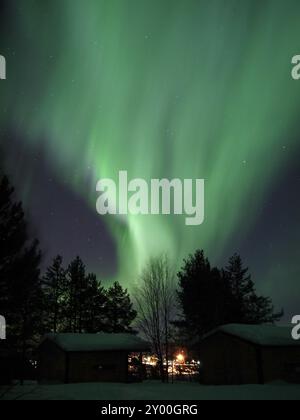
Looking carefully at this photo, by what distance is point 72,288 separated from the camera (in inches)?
2018

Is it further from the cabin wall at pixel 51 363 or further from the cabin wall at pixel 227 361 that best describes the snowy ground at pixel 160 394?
the cabin wall at pixel 51 363

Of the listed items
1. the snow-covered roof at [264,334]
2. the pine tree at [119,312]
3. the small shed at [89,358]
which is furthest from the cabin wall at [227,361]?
the pine tree at [119,312]

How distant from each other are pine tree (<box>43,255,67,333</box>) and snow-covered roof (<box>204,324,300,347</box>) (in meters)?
26.1

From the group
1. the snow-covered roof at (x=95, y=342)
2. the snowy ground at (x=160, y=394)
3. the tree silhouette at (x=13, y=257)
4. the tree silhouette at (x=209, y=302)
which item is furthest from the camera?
the tree silhouette at (x=209, y=302)

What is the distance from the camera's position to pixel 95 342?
31.2 meters

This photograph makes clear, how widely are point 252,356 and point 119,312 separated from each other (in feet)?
98.3

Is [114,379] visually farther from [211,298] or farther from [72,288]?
[72,288]

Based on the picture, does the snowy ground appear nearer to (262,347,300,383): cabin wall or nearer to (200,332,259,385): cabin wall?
(262,347,300,383): cabin wall

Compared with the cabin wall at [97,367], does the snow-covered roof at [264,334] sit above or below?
above

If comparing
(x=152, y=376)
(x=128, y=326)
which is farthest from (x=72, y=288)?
(x=152, y=376)

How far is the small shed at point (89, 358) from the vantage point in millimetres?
29594

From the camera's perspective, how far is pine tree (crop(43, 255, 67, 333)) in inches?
1939

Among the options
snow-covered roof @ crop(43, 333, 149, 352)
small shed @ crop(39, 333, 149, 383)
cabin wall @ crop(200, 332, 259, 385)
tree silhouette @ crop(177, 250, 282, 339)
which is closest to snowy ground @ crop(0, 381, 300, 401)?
cabin wall @ crop(200, 332, 259, 385)

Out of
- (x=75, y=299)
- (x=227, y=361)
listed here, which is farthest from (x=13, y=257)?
(x=75, y=299)
